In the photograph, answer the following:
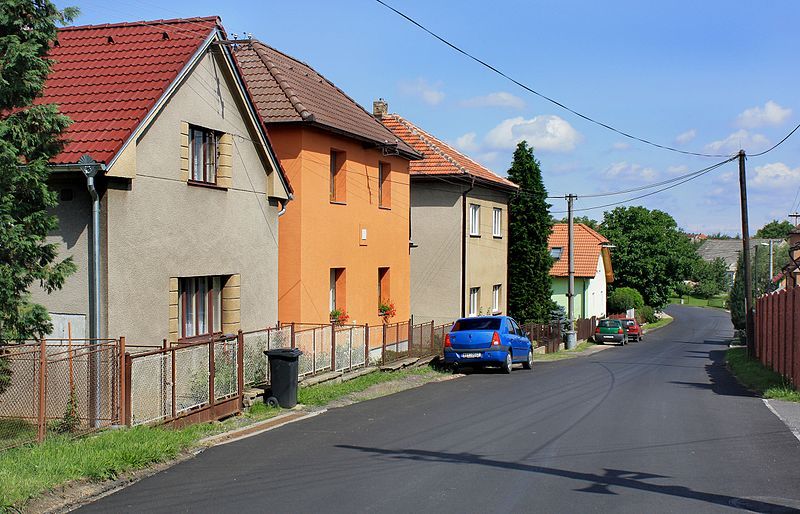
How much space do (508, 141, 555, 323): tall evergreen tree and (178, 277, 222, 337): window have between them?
77.5ft

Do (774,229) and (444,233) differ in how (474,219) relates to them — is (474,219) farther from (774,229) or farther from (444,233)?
(774,229)

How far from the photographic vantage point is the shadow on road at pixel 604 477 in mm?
8094

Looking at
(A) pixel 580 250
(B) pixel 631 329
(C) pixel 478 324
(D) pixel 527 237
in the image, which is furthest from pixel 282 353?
(A) pixel 580 250

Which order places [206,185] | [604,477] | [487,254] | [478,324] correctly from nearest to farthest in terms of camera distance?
[604,477], [206,185], [478,324], [487,254]

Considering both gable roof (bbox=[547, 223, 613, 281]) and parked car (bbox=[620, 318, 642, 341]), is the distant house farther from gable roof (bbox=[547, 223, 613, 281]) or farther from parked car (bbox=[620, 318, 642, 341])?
parked car (bbox=[620, 318, 642, 341])

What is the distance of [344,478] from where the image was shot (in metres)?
9.18

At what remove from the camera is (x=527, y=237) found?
39.1 m

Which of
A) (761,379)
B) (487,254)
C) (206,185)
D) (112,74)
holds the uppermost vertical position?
(112,74)

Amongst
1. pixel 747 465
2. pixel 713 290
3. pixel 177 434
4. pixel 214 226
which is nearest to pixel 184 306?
pixel 214 226

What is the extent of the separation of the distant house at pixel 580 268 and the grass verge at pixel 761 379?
26613 millimetres

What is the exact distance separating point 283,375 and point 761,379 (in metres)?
14.4

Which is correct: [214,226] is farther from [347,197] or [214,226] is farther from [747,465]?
[747,465]

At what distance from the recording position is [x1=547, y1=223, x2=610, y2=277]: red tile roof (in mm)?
59250

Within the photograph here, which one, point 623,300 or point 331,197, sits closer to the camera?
point 331,197
